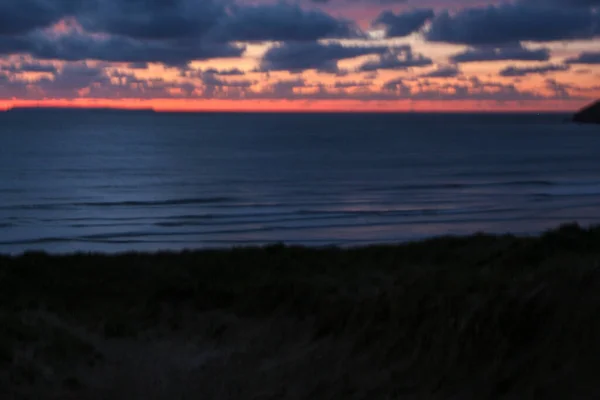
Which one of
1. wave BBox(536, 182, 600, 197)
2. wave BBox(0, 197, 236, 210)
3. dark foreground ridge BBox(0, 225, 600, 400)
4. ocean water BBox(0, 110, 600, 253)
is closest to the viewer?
dark foreground ridge BBox(0, 225, 600, 400)

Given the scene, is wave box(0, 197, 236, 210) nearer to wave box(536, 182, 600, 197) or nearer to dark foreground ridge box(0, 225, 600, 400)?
wave box(536, 182, 600, 197)

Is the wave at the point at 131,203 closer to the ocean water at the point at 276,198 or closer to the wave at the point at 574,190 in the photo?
the ocean water at the point at 276,198

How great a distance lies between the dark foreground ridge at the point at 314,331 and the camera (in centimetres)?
733

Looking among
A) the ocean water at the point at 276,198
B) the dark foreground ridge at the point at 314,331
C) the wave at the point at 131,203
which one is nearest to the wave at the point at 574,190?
the ocean water at the point at 276,198

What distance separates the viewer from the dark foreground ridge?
733 centimetres

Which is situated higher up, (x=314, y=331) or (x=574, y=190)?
(x=314, y=331)

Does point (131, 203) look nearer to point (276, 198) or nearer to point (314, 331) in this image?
point (276, 198)

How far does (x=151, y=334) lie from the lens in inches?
399

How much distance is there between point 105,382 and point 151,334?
189cm

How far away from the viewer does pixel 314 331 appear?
9.52 metres

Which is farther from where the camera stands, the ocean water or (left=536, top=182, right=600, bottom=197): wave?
(left=536, top=182, right=600, bottom=197): wave

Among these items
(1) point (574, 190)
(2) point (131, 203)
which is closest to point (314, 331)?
(2) point (131, 203)

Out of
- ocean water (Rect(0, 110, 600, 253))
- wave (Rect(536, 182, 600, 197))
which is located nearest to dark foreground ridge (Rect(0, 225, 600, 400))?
ocean water (Rect(0, 110, 600, 253))

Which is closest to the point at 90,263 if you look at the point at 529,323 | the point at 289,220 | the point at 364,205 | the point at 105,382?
the point at 105,382
